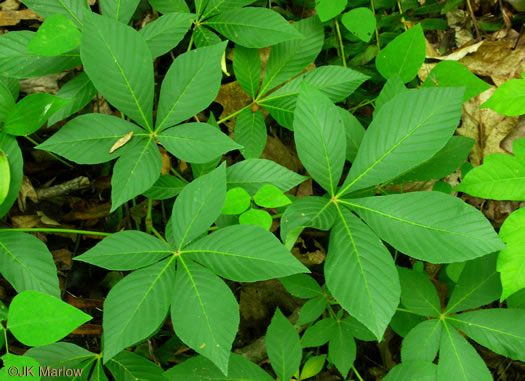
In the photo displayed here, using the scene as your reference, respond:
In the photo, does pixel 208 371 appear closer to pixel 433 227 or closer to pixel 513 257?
pixel 433 227

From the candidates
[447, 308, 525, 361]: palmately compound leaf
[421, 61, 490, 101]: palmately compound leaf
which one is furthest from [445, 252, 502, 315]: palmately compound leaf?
[421, 61, 490, 101]: palmately compound leaf

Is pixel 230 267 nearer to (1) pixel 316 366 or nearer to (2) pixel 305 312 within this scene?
(2) pixel 305 312

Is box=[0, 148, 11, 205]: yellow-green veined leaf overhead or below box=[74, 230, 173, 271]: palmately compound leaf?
overhead

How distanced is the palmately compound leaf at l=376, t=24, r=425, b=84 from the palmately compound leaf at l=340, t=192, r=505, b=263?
1.98 ft

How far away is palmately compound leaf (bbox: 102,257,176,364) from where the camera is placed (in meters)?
1.03

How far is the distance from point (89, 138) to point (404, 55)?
1.16 meters

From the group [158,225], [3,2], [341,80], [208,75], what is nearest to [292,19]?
[341,80]

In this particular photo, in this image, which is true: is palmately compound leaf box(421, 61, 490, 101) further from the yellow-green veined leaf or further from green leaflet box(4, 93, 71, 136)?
the yellow-green veined leaf

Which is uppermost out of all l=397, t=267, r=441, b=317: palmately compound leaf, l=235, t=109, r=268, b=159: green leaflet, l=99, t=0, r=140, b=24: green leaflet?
l=99, t=0, r=140, b=24: green leaflet

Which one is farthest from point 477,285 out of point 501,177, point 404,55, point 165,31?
point 165,31

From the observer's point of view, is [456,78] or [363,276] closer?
[363,276]

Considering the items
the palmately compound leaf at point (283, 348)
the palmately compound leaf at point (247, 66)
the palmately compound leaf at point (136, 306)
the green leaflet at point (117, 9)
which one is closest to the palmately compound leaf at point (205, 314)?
the palmately compound leaf at point (136, 306)

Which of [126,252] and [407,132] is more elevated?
[407,132]

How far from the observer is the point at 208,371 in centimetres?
129
